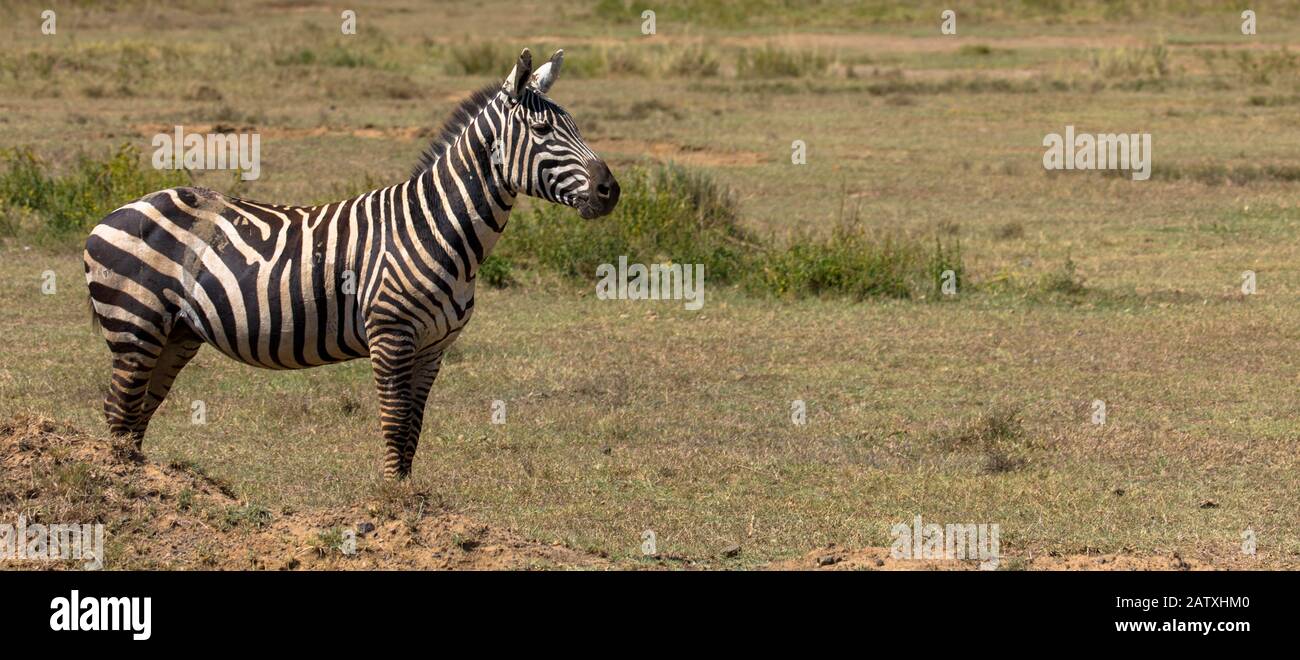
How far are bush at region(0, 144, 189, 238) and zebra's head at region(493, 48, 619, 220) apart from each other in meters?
8.05

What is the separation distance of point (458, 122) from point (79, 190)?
895cm

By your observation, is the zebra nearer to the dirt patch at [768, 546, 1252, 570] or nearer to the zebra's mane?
the zebra's mane

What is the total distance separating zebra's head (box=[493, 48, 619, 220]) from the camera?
7.48m

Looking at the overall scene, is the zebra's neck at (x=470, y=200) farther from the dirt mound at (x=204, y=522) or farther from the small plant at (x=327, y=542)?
the small plant at (x=327, y=542)

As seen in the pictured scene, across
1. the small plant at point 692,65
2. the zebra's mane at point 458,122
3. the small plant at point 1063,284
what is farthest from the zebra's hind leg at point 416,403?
the small plant at point 692,65

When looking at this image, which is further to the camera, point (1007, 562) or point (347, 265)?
point (347, 265)

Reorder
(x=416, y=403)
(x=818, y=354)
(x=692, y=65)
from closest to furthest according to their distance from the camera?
(x=416, y=403) → (x=818, y=354) → (x=692, y=65)

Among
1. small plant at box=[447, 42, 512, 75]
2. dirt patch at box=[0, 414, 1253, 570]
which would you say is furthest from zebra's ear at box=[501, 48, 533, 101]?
small plant at box=[447, 42, 512, 75]

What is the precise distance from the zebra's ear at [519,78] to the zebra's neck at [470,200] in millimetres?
107

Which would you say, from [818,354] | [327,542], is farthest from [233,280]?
[818,354]

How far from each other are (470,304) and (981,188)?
41.8 ft

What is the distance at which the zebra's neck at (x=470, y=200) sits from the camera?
25.6 ft

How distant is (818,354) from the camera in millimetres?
12109

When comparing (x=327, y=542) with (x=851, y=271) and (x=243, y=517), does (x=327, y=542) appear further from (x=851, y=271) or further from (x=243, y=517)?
(x=851, y=271)
